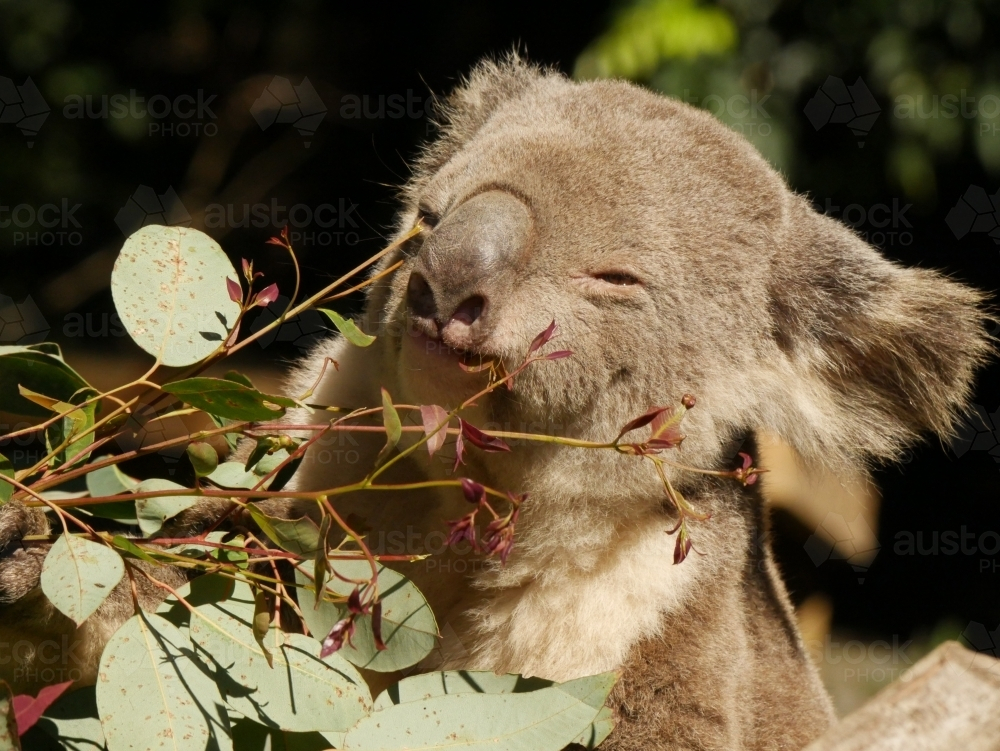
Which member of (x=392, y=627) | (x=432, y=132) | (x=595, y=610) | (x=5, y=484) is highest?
(x=5, y=484)

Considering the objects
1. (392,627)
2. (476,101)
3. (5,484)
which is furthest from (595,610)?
(476,101)

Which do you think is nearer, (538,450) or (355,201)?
(538,450)

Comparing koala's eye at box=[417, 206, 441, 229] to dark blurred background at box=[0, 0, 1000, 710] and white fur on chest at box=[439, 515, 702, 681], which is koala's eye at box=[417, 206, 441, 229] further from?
dark blurred background at box=[0, 0, 1000, 710]

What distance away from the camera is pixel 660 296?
1.80 m

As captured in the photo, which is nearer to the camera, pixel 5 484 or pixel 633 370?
pixel 5 484

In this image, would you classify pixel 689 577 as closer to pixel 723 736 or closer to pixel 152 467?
pixel 723 736

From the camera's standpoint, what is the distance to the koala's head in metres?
1.63

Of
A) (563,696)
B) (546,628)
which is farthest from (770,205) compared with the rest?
(563,696)

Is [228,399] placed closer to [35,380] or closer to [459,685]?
[35,380]

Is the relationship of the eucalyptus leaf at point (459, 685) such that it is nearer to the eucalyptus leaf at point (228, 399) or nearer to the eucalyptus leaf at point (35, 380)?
the eucalyptus leaf at point (228, 399)

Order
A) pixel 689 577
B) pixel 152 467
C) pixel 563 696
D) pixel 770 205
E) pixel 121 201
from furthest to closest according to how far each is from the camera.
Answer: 1. pixel 121 201
2. pixel 152 467
3. pixel 770 205
4. pixel 689 577
5. pixel 563 696

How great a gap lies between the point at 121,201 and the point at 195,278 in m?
3.90

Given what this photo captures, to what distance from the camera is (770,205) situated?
2.03 metres

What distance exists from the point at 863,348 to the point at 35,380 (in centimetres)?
149
